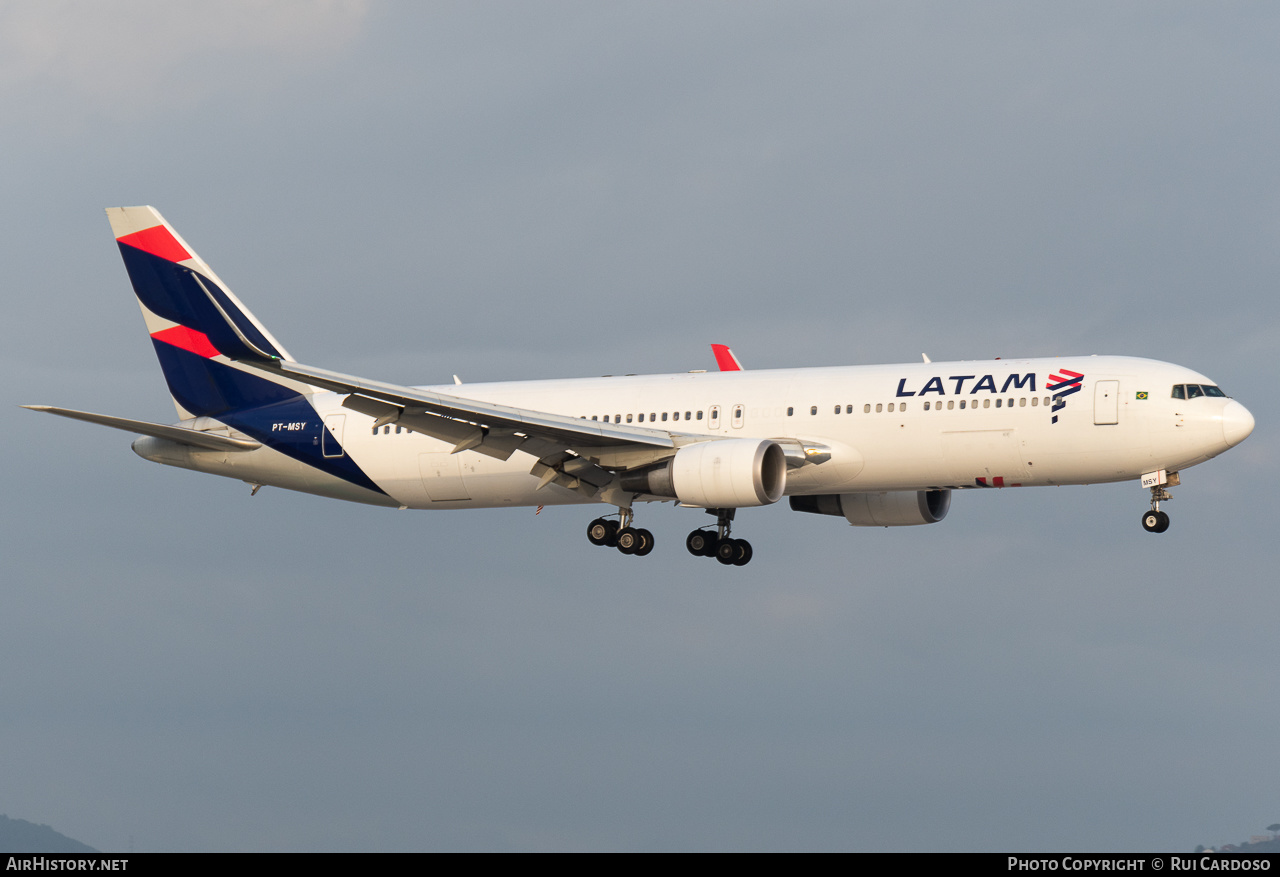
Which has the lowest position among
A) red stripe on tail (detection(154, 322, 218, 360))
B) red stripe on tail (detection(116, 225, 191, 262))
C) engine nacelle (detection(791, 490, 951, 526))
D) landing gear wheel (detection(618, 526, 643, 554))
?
landing gear wheel (detection(618, 526, 643, 554))

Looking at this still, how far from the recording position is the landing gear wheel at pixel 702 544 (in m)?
48.9

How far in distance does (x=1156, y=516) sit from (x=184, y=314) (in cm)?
3195

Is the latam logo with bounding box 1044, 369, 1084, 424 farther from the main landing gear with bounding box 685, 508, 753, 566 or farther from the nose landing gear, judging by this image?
the main landing gear with bounding box 685, 508, 753, 566

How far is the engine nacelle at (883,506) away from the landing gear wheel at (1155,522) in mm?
8397

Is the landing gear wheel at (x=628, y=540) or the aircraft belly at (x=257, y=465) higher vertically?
the aircraft belly at (x=257, y=465)

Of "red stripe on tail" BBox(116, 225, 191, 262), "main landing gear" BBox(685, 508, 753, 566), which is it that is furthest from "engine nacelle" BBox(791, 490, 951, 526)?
"red stripe on tail" BBox(116, 225, 191, 262)

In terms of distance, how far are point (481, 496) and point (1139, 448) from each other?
20022 mm

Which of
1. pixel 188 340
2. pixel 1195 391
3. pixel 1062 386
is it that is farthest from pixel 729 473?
pixel 188 340

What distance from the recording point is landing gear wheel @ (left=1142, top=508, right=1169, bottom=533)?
4125 cm

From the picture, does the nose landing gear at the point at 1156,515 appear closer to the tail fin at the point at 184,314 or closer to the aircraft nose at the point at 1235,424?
the aircraft nose at the point at 1235,424

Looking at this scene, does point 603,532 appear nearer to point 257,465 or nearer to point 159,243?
point 257,465

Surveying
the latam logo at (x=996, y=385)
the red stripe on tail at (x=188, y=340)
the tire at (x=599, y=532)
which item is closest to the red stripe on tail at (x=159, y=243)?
the red stripe on tail at (x=188, y=340)

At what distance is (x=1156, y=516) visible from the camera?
136 ft

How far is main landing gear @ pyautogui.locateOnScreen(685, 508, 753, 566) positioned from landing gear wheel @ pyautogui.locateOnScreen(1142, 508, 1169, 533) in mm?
12591
